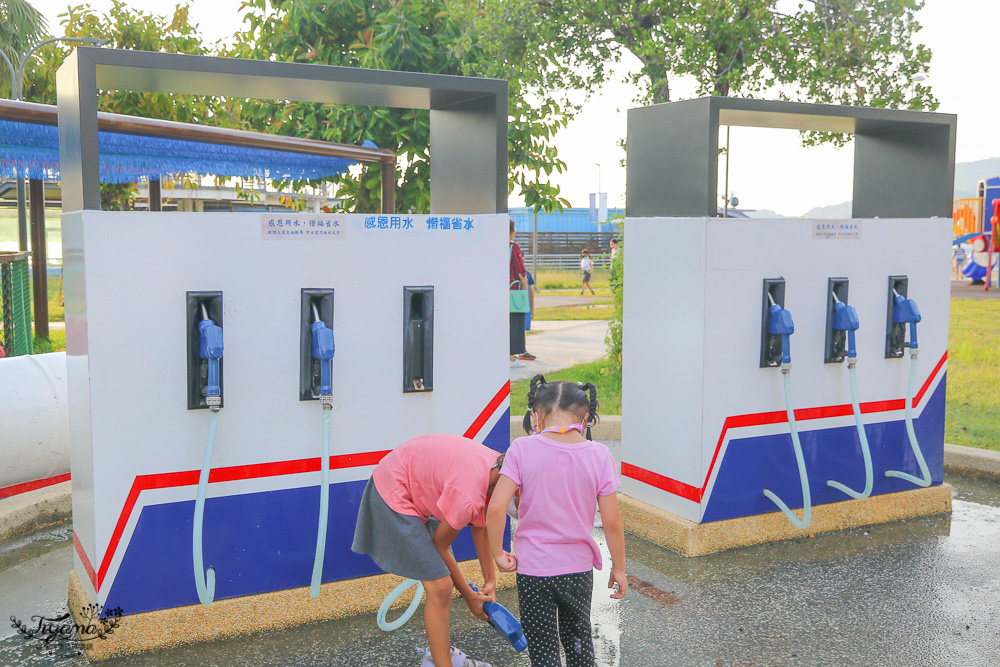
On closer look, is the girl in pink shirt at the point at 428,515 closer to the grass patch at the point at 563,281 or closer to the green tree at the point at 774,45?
the green tree at the point at 774,45

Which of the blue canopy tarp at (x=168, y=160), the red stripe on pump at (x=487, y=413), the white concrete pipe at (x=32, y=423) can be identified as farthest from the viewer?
the blue canopy tarp at (x=168, y=160)

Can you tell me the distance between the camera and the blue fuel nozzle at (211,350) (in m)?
3.38

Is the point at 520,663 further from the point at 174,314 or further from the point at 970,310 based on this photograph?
the point at 970,310

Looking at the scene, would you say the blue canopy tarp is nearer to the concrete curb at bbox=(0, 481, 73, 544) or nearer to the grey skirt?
the concrete curb at bbox=(0, 481, 73, 544)

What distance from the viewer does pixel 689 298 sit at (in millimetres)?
4633

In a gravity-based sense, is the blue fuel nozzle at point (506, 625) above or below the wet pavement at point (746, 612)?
above

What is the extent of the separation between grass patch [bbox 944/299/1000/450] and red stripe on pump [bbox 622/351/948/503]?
223cm

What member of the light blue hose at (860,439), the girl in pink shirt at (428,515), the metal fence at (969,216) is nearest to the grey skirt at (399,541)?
the girl in pink shirt at (428,515)

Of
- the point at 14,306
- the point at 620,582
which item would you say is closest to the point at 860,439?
the point at 620,582

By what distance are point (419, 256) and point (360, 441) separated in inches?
33.0

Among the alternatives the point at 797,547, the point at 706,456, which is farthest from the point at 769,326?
the point at 797,547

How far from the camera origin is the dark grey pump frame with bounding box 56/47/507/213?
334 centimetres

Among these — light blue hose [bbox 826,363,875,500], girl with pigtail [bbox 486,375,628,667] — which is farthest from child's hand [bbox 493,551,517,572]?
light blue hose [bbox 826,363,875,500]

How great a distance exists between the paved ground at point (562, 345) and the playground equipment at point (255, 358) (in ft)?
19.9
